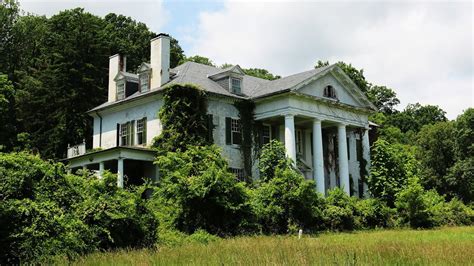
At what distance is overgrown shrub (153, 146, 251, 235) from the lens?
21.4m

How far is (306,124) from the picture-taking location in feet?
124

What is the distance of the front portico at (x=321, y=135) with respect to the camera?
1305 inches

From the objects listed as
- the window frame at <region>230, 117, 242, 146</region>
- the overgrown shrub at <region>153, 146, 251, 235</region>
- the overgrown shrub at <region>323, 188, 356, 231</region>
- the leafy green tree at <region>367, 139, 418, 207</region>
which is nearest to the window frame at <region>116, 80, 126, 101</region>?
the window frame at <region>230, 117, 242, 146</region>

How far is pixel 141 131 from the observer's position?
33.3m

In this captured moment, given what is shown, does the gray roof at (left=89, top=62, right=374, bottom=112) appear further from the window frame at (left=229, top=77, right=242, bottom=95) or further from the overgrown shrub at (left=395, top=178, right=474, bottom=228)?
the overgrown shrub at (left=395, top=178, right=474, bottom=228)

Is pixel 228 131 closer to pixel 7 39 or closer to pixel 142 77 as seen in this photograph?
pixel 142 77

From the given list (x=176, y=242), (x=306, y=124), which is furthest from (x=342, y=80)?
(x=176, y=242)

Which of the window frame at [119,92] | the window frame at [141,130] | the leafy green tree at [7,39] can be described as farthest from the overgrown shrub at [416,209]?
the leafy green tree at [7,39]

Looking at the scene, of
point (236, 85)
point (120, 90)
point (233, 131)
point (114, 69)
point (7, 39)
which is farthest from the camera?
point (7, 39)

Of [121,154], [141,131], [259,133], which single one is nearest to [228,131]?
[259,133]

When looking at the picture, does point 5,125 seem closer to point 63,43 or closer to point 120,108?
point 63,43

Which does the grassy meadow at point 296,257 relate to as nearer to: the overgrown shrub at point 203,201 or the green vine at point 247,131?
the overgrown shrub at point 203,201

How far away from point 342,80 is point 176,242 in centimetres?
2269

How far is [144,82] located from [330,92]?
1304 cm
